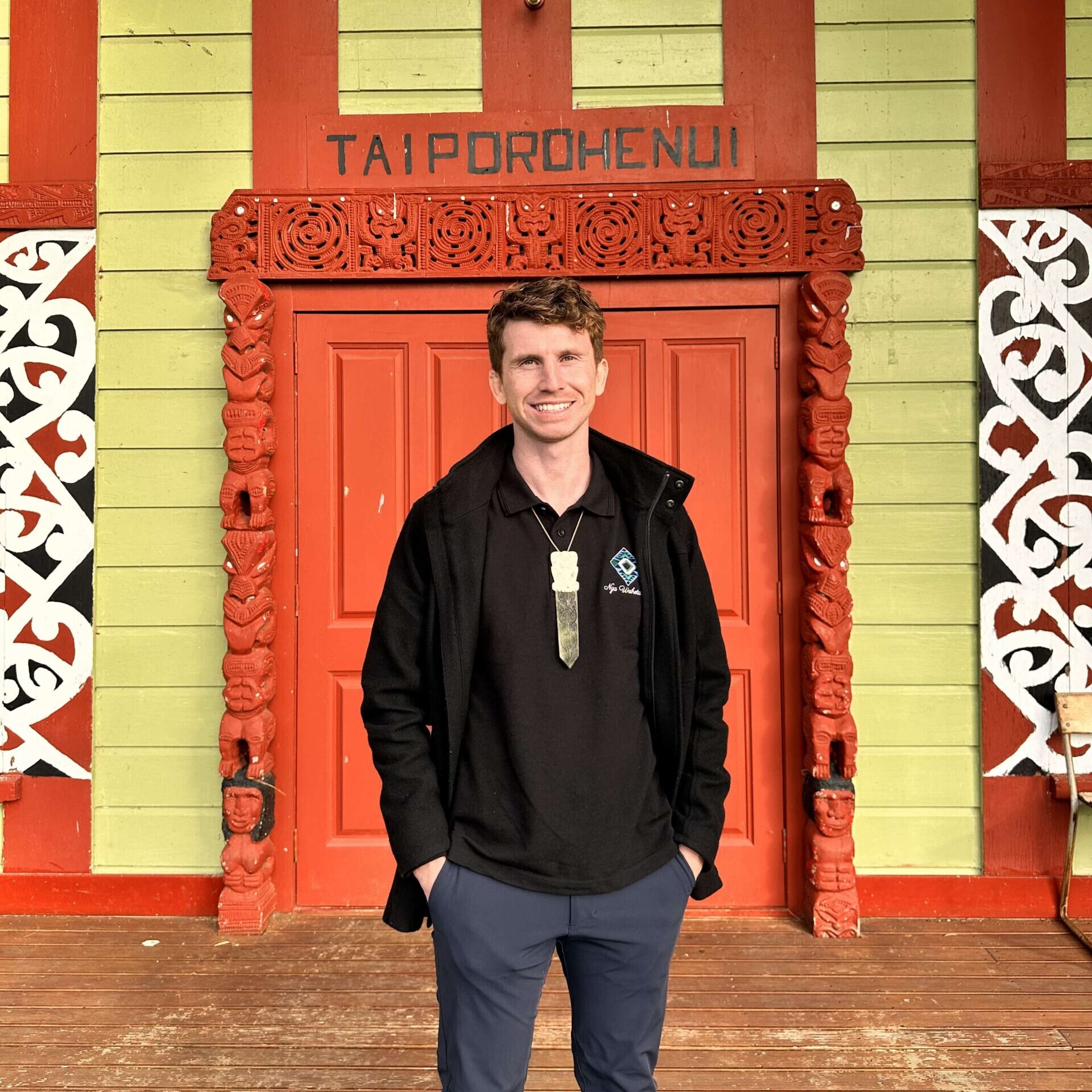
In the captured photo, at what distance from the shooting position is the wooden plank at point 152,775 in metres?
3.63

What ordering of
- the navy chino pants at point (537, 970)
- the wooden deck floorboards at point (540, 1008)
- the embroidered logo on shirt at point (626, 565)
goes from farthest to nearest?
the wooden deck floorboards at point (540, 1008), the embroidered logo on shirt at point (626, 565), the navy chino pants at point (537, 970)

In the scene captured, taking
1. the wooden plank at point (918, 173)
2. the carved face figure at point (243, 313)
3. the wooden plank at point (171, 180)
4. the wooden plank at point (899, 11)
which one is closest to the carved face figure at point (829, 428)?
the wooden plank at point (918, 173)

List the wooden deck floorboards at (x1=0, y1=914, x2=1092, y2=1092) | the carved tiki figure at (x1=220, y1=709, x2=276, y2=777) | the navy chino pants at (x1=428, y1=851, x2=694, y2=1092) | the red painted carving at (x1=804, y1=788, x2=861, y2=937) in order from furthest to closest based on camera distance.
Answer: the carved tiki figure at (x1=220, y1=709, x2=276, y2=777) → the red painted carving at (x1=804, y1=788, x2=861, y2=937) → the wooden deck floorboards at (x1=0, y1=914, x2=1092, y2=1092) → the navy chino pants at (x1=428, y1=851, x2=694, y2=1092)

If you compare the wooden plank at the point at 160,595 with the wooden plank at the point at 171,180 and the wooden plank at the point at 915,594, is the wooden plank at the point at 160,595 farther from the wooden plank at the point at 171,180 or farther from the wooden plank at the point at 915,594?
the wooden plank at the point at 915,594

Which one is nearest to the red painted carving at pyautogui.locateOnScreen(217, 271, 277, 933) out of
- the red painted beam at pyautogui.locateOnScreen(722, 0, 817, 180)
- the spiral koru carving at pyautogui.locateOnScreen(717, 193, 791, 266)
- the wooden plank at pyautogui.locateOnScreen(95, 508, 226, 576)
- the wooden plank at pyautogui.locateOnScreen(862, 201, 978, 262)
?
the wooden plank at pyautogui.locateOnScreen(95, 508, 226, 576)

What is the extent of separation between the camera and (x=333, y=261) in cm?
357

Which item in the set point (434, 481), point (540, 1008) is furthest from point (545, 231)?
point (540, 1008)

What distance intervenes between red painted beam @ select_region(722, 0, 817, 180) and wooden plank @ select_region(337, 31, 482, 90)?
0.97m

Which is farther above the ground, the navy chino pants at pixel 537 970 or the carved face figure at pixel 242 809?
the navy chino pants at pixel 537 970

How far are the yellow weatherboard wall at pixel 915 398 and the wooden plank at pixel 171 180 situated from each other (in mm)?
2223

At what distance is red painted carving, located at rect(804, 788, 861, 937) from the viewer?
3.37 metres

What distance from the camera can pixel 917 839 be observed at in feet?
11.6

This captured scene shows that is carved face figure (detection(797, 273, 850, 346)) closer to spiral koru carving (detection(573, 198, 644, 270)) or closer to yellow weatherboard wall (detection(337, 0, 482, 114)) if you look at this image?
spiral koru carving (detection(573, 198, 644, 270))

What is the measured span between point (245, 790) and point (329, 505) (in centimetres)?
109
